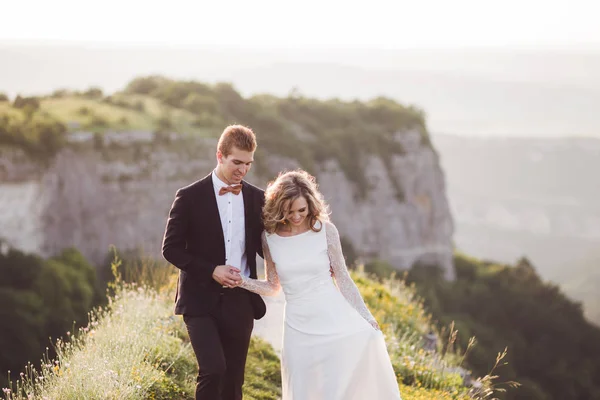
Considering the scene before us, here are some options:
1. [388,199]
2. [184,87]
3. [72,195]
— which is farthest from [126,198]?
[388,199]

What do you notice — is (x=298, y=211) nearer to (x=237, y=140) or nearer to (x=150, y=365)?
(x=237, y=140)

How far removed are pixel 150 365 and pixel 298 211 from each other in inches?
92.3

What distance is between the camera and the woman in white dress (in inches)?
201

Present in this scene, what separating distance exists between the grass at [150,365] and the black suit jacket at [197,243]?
1.05 meters

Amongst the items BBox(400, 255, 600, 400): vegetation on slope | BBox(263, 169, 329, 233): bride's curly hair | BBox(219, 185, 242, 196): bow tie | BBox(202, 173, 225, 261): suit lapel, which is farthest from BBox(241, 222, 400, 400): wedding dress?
BBox(400, 255, 600, 400): vegetation on slope

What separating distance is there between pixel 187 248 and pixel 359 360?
1.49 metres

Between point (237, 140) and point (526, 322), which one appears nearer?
point (237, 140)

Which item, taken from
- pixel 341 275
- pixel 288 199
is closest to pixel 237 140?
pixel 288 199

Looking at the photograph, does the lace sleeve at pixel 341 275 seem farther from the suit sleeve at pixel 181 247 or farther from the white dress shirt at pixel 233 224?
the suit sleeve at pixel 181 247

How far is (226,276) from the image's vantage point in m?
4.91

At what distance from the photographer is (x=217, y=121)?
135 ft

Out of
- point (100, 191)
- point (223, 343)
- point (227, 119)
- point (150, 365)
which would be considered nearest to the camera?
point (223, 343)

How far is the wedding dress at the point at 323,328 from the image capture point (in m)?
5.09

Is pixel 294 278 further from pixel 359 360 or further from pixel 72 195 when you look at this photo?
pixel 72 195
